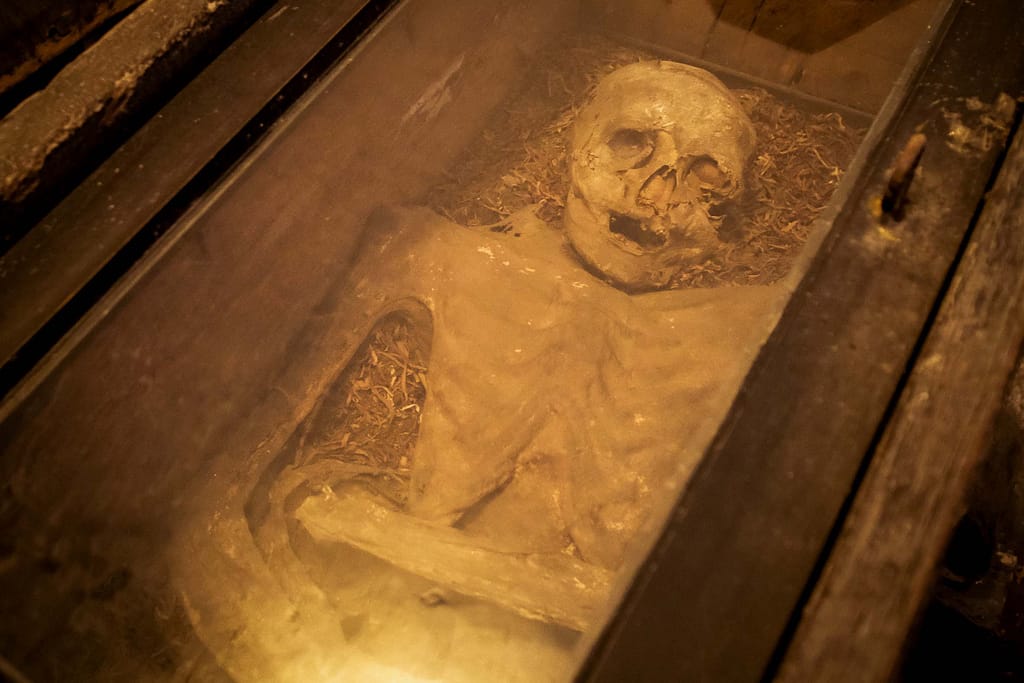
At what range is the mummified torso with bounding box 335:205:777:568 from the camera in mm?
1822

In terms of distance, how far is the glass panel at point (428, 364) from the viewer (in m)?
1.58

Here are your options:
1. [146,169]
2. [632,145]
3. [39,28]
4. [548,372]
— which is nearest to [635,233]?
[632,145]

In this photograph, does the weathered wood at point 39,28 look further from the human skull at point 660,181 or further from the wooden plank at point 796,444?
the wooden plank at point 796,444

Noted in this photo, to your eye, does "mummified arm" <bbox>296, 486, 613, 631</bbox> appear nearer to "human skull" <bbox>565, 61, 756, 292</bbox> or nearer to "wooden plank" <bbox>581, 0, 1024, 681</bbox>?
"wooden plank" <bbox>581, 0, 1024, 681</bbox>

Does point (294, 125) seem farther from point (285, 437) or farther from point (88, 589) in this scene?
point (88, 589)

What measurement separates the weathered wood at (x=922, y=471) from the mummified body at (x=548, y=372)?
12.5 inches

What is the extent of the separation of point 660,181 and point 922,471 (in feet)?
5.21

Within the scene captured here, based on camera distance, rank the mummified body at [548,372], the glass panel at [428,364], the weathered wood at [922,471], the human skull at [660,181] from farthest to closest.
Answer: the human skull at [660,181]
the mummified body at [548,372]
the glass panel at [428,364]
the weathered wood at [922,471]

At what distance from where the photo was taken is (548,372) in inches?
82.4

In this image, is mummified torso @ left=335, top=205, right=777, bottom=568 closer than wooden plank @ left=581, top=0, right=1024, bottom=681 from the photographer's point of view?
No

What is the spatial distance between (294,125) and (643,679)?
5.29ft

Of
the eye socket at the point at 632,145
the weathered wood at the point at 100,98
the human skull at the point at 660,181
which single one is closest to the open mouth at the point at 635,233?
the human skull at the point at 660,181

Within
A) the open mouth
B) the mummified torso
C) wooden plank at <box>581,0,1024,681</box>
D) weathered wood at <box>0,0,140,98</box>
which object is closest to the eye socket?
the open mouth

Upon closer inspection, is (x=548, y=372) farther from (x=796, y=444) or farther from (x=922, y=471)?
(x=922, y=471)
